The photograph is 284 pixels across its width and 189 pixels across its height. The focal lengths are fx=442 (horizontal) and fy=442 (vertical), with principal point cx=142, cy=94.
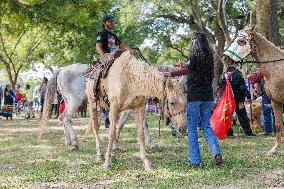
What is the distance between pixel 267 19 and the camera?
47.7ft

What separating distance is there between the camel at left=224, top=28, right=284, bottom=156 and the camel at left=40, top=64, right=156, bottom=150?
3.13 meters

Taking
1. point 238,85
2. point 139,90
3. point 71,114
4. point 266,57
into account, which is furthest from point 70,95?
point 238,85

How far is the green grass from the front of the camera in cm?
677

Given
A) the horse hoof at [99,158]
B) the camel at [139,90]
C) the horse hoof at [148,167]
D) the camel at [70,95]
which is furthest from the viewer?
the camel at [70,95]

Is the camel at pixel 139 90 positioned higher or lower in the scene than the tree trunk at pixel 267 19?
lower

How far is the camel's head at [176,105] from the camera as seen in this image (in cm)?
777

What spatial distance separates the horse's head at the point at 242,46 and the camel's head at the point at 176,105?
177 centimetres

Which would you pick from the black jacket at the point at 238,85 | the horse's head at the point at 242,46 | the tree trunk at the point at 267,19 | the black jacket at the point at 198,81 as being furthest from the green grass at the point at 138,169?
the tree trunk at the point at 267,19

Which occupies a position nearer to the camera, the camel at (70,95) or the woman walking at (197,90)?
the woman walking at (197,90)

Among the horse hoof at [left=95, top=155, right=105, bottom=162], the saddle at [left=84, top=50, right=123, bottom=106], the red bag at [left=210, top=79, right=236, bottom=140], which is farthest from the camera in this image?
the red bag at [left=210, top=79, right=236, bottom=140]

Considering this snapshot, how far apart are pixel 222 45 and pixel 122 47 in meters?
25.5

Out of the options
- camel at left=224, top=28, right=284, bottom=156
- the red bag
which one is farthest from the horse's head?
the red bag

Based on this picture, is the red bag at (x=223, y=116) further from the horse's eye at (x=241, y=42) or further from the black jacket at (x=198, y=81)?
the black jacket at (x=198, y=81)

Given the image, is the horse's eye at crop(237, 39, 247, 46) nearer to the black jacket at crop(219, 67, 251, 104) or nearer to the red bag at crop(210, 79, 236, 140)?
the red bag at crop(210, 79, 236, 140)
